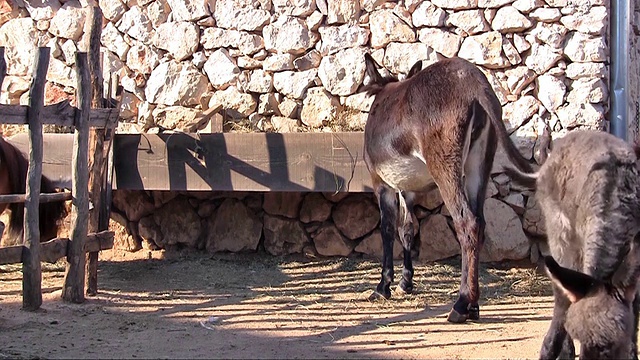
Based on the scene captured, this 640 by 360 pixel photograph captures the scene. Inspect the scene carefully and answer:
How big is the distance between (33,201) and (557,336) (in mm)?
3865

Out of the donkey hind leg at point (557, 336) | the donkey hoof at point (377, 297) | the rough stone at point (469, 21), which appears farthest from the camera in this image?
the rough stone at point (469, 21)

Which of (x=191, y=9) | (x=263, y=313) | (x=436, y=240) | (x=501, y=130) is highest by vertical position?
(x=191, y=9)

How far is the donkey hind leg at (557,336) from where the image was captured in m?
3.97

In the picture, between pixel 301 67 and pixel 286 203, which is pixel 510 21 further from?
pixel 286 203

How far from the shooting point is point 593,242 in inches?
150

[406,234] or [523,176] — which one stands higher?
[523,176]

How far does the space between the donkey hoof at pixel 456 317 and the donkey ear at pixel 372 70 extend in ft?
8.07

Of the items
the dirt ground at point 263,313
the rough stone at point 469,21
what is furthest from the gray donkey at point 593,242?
the rough stone at point 469,21

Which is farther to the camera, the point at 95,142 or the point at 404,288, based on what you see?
the point at 404,288

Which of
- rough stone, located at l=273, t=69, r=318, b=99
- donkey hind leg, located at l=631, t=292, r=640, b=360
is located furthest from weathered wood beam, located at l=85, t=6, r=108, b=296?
donkey hind leg, located at l=631, t=292, r=640, b=360

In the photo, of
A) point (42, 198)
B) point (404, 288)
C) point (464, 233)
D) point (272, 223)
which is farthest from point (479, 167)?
point (42, 198)

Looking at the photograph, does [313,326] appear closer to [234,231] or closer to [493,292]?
[493,292]

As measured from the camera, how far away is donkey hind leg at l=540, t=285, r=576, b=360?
3973 millimetres

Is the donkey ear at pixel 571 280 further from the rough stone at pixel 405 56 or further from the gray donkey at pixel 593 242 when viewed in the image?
the rough stone at pixel 405 56
